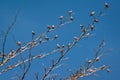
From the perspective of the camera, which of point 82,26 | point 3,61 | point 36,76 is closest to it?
point 36,76

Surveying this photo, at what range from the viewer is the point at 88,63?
270 inches

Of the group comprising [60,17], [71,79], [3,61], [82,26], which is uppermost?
[60,17]

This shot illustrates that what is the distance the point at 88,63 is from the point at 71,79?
0.73 meters

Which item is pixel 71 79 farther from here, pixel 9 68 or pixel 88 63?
pixel 9 68

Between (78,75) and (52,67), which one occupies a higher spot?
(52,67)

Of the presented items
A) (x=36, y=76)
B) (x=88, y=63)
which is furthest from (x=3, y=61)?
(x=88, y=63)

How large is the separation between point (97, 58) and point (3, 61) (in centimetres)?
226

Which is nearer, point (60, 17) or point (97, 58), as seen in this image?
point (97, 58)

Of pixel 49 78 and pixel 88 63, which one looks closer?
pixel 49 78

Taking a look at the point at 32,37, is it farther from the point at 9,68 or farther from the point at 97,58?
the point at 97,58

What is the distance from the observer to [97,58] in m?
7.00

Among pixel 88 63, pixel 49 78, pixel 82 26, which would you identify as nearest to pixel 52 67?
pixel 49 78

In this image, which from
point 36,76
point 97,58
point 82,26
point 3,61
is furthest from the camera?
point 82,26

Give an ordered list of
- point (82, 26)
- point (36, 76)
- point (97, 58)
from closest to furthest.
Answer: point (36, 76), point (97, 58), point (82, 26)
